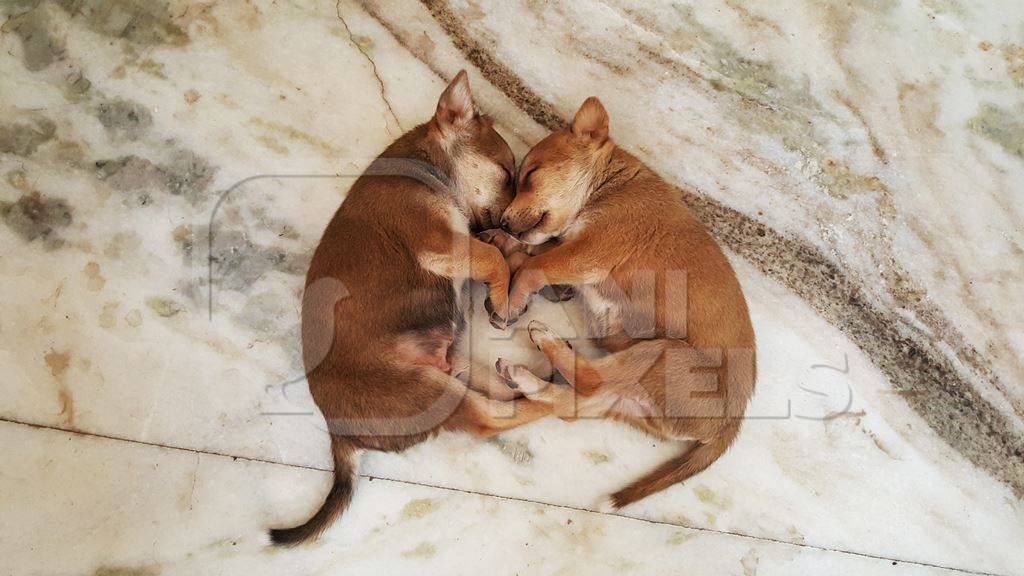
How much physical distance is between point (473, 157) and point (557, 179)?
16.8 inches

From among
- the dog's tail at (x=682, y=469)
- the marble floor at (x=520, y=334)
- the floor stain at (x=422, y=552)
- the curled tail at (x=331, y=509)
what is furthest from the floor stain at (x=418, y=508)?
the dog's tail at (x=682, y=469)

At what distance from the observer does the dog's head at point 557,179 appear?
133 inches

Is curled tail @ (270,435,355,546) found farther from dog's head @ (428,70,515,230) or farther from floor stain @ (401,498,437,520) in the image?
dog's head @ (428,70,515,230)

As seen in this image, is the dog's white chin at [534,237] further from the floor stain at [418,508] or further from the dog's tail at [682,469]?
the floor stain at [418,508]

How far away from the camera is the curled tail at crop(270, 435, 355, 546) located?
3.25 m

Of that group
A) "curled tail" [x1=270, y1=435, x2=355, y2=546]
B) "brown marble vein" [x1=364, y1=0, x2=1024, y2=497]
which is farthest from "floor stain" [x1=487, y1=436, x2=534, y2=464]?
"brown marble vein" [x1=364, y1=0, x2=1024, y2=497]

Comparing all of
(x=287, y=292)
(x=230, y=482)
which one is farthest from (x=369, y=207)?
(x=230, y=482)

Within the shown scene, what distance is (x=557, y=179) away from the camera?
3.40m

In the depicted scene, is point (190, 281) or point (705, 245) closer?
point (705, 245)

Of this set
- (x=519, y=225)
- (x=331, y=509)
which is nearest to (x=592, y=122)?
(x=519, y=225)

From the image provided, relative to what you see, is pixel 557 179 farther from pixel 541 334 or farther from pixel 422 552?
pixel 422 552

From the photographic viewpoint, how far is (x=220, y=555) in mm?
3320

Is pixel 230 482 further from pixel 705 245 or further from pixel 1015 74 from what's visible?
pixel 1015 74

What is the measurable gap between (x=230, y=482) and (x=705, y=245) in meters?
2.51
